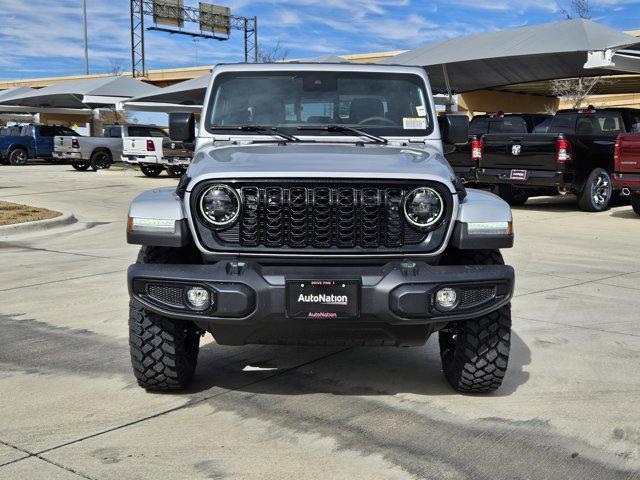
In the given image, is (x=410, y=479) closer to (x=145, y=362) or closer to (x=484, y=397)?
(x=484, y=397)

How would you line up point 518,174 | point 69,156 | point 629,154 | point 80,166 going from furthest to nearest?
point 80,166 < point 69,156 < point 518,174 < point 629,154

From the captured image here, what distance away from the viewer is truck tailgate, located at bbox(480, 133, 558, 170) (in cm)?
1455

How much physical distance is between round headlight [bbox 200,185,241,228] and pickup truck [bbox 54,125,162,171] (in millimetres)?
26189

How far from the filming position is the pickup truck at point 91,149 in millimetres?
29047

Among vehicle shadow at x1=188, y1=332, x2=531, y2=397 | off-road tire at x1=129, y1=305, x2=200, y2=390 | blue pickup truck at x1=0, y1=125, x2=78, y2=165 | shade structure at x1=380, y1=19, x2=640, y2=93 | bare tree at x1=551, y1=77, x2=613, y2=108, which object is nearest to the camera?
off-road tire at x1=129, y1=305, x2=200, y2=390

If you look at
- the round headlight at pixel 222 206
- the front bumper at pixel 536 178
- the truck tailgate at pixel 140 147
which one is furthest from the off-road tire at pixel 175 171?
the round headlight at pixel 222 206

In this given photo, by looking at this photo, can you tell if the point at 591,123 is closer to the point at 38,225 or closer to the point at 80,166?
the point at 38,225

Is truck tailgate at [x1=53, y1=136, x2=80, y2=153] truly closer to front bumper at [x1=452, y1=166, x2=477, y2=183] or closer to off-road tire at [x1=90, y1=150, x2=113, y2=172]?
off-road tire at [x1=90, y1=150, x2=113, y2=172]

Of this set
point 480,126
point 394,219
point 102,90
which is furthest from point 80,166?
point 394,219

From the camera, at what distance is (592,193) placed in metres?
15.1

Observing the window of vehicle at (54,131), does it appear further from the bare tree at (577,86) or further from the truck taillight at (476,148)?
the truck taillight at (476,148)

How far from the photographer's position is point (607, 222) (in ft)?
45.0

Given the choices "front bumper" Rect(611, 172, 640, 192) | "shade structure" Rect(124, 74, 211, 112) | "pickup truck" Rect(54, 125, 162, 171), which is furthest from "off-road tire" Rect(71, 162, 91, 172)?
"front bumper" Rect(611, 172, 640, 192)

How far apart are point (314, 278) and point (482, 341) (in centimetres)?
108
